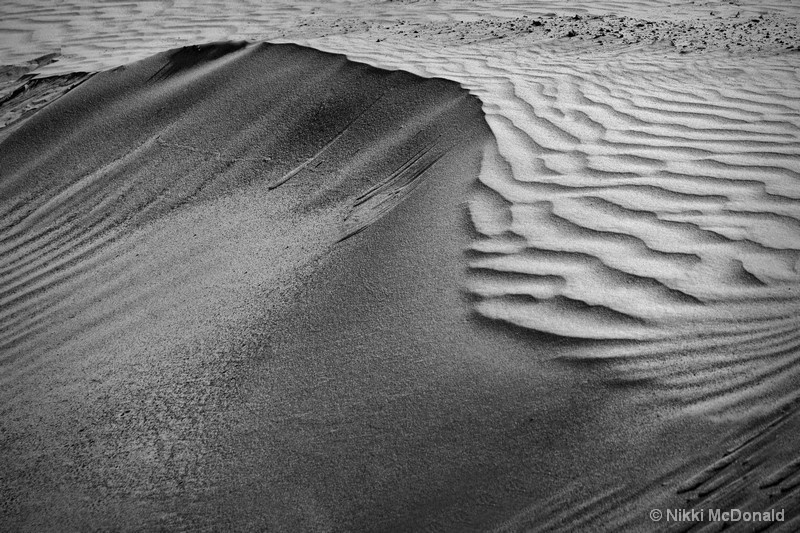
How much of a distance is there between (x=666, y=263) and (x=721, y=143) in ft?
4.03

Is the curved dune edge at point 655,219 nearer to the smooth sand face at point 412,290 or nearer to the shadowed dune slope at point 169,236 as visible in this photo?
the smooth sand face at point 412,290

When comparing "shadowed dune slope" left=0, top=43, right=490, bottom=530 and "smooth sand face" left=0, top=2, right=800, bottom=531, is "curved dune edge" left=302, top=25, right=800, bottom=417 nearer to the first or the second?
"smooth sand face" left=0, top=2, right=800, bottom=531

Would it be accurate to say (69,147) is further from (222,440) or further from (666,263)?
(666,263)

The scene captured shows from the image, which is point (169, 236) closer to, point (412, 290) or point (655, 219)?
point (412, 290)

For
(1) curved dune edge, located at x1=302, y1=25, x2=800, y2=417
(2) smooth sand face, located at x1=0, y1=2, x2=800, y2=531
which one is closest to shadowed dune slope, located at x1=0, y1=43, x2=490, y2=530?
(2) smooth sand face, located at x1=0, y1=2, x2=800, y2=531

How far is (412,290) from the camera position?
2.83m

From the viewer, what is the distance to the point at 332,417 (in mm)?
2400

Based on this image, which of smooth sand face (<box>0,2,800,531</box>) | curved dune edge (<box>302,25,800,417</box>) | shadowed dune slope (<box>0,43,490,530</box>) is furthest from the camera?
shadowed dune slope (<box>0,43,490,530</box>)

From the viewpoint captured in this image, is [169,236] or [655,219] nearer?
[655,219]

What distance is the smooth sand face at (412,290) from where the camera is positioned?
2113 millimetres

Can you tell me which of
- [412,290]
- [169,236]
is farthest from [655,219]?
[169,236]

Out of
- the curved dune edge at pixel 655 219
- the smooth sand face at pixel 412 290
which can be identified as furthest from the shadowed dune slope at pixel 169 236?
the curved dune edge at pixel 655 219

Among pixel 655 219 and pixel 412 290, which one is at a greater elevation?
pixel 655 219

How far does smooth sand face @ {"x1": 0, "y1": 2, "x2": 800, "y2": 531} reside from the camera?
6.93 feet
